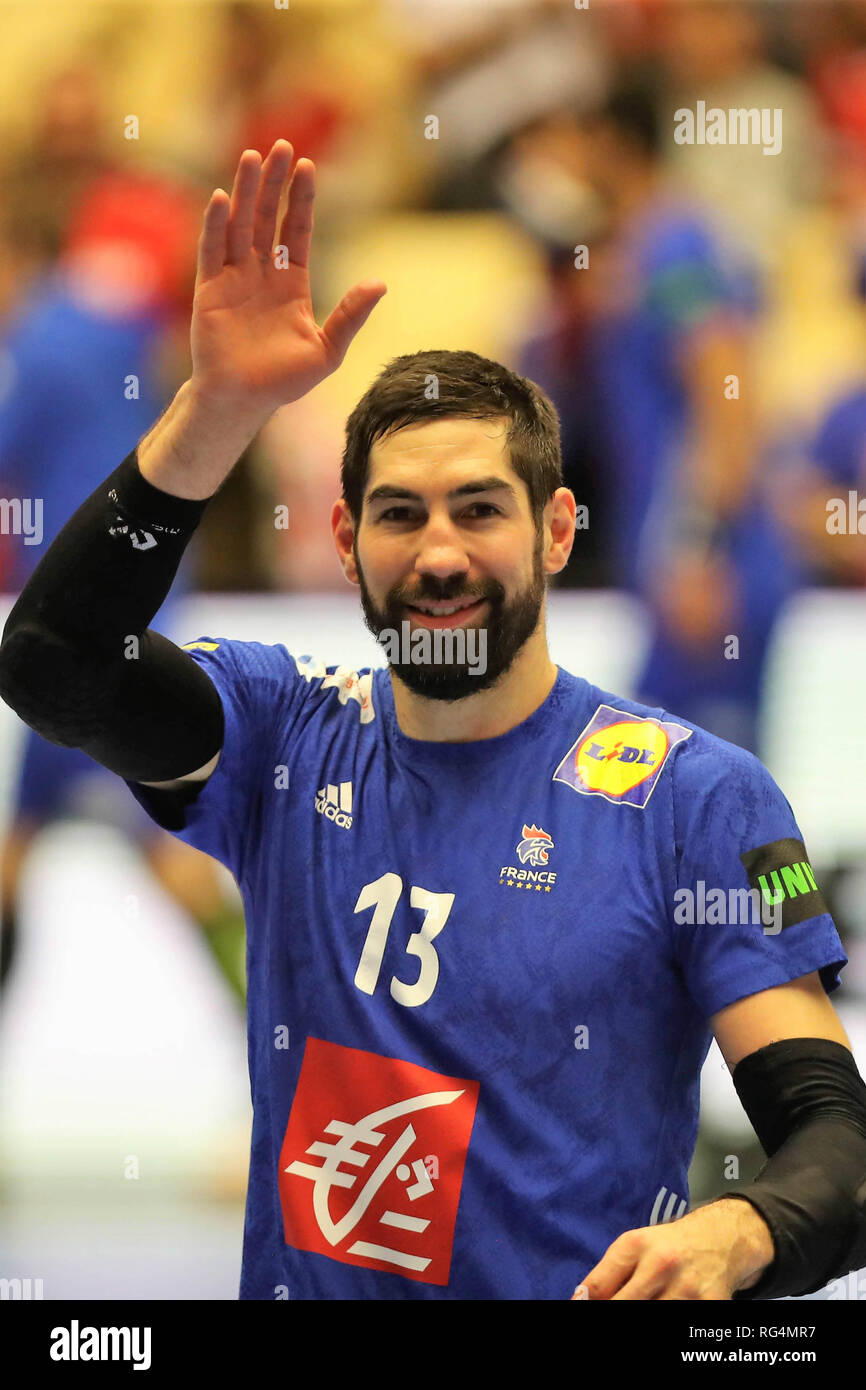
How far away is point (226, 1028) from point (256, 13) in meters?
4.87

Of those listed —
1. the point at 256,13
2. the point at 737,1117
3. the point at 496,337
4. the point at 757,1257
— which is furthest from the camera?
the point at 256,13

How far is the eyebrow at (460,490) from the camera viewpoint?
216cm

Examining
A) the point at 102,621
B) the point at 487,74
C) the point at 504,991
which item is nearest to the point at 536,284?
the point at 487,74

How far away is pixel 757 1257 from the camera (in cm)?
178

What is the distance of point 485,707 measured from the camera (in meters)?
2.23

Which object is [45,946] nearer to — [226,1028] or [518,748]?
[226,1028]

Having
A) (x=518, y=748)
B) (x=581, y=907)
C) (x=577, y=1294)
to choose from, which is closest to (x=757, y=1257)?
(x=577, y=1294)

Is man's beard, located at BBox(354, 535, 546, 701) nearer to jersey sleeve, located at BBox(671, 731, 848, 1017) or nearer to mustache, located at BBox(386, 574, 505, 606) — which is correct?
mustache, located at BBox(386, 574, 505, 606)

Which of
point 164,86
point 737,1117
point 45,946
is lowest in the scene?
point 737,1117

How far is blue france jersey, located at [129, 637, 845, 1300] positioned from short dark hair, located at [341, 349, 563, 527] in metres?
0.37

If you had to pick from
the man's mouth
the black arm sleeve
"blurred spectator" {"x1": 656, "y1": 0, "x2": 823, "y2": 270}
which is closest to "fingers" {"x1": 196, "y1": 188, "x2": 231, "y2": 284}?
the black arm sleeve

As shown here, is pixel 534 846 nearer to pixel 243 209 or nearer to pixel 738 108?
pixel 243 209

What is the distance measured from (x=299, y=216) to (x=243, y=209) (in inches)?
2.8

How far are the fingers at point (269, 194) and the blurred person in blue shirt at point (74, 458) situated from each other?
2231 mm
